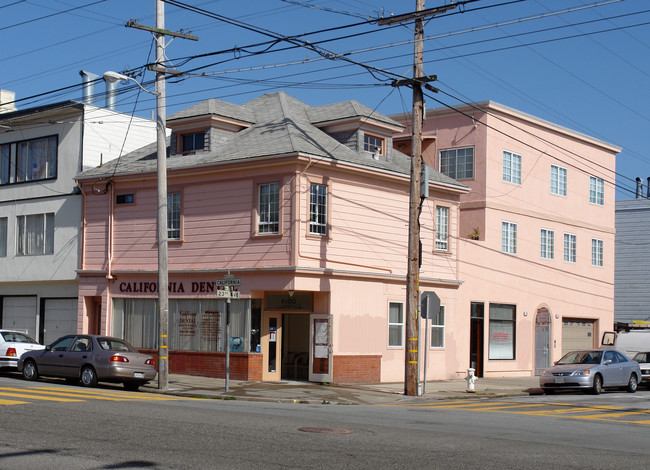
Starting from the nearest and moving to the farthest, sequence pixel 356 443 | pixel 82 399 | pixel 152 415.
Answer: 1. pixel 356 443
2. pixel 152 415
3. pixel 82 399

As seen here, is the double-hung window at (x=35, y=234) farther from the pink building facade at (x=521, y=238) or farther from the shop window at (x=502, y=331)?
the shop window at (x=502, y=331)

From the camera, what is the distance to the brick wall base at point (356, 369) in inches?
994

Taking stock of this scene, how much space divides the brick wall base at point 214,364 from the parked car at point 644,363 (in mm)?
13617

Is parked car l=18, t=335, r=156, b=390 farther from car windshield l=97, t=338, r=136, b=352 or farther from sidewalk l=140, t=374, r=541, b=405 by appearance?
sidewalk l=140, t=374, r=541, b=405

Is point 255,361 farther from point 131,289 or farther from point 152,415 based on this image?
point 152,415

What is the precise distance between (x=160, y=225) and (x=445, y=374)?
39.6ft

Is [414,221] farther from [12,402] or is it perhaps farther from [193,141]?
[12,402]

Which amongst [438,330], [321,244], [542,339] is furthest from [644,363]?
[321,244]

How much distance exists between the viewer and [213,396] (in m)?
20.8

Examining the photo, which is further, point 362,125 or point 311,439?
point 362,125

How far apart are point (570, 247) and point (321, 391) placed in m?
18.3

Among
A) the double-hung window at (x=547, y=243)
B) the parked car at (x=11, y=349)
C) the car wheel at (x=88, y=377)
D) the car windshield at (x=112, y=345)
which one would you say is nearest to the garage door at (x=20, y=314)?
the parked car at (x=11, y=349)

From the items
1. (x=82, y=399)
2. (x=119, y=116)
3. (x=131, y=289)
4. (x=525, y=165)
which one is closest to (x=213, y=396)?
(x=82, y=399)

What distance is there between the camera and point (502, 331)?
32.8m
